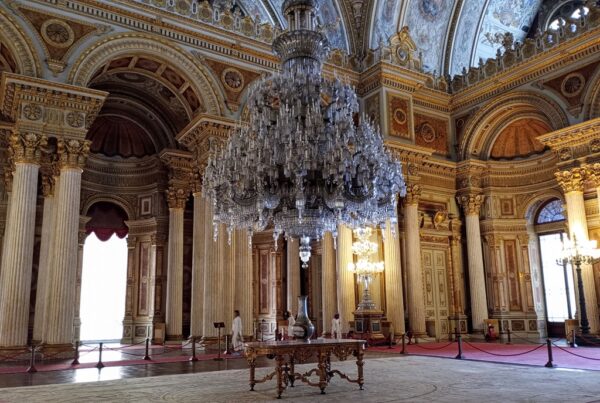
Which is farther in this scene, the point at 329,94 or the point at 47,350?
the point at 47,350

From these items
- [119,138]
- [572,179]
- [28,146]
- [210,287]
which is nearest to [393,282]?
[210,287]

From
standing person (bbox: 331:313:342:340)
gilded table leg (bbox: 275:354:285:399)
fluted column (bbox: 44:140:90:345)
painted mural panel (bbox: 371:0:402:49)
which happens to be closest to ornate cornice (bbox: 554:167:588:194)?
painted mural panel (bbox: 371:0:402:49)

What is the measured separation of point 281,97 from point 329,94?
0.88 metres

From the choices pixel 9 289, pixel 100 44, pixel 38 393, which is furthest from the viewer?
pixel 100 44

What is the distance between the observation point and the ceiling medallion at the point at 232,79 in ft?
43.8

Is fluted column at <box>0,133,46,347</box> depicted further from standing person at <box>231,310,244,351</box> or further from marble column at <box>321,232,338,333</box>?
marble column at <box>321,232,338,333</box>

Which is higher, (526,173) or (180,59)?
→ (180,59)

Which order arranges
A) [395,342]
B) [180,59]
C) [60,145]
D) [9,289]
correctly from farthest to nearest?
[395,342] → [180,59] → [60,145] → [9,289]

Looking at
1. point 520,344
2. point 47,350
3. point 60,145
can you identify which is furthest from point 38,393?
point 520,344

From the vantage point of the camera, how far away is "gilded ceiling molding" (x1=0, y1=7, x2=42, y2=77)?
10.7m

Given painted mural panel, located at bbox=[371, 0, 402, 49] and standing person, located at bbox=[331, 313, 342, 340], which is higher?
painted mural panel, located at bbox=[371, 0, 402, 49]

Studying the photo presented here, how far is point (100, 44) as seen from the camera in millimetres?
11734

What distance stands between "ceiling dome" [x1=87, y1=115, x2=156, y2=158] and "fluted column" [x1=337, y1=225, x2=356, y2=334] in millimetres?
6711

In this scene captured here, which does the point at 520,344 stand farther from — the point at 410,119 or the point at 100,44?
the point at 100,44
